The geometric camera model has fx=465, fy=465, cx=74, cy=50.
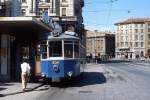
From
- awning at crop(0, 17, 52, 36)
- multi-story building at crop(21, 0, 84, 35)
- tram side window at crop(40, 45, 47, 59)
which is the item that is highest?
multi-story building at crop(21, 0, 84, 35)

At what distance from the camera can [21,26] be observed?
2727cm

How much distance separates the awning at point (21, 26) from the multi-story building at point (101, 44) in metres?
155

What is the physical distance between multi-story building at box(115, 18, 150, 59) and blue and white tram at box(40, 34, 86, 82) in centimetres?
14793

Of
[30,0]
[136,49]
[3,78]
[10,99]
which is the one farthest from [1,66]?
[136,49]

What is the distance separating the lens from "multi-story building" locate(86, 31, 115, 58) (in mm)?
186625

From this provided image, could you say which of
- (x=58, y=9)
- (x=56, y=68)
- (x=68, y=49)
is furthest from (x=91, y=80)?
(x=58, y=9)

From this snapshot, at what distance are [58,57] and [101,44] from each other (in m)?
164

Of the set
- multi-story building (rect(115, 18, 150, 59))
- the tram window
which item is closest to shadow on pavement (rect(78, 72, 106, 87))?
the tram window

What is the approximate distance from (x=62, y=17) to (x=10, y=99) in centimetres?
6172

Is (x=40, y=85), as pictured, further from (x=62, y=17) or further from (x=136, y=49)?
(x=136, y=49)

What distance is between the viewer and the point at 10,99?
18.2 metres

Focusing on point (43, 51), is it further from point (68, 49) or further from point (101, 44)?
point (101, 44)

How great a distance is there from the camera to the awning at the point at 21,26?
24.5m

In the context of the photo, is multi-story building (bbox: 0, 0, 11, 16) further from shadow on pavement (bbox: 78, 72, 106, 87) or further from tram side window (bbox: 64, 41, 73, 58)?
tram side window (bbox: 64, 41, 73, 58)
